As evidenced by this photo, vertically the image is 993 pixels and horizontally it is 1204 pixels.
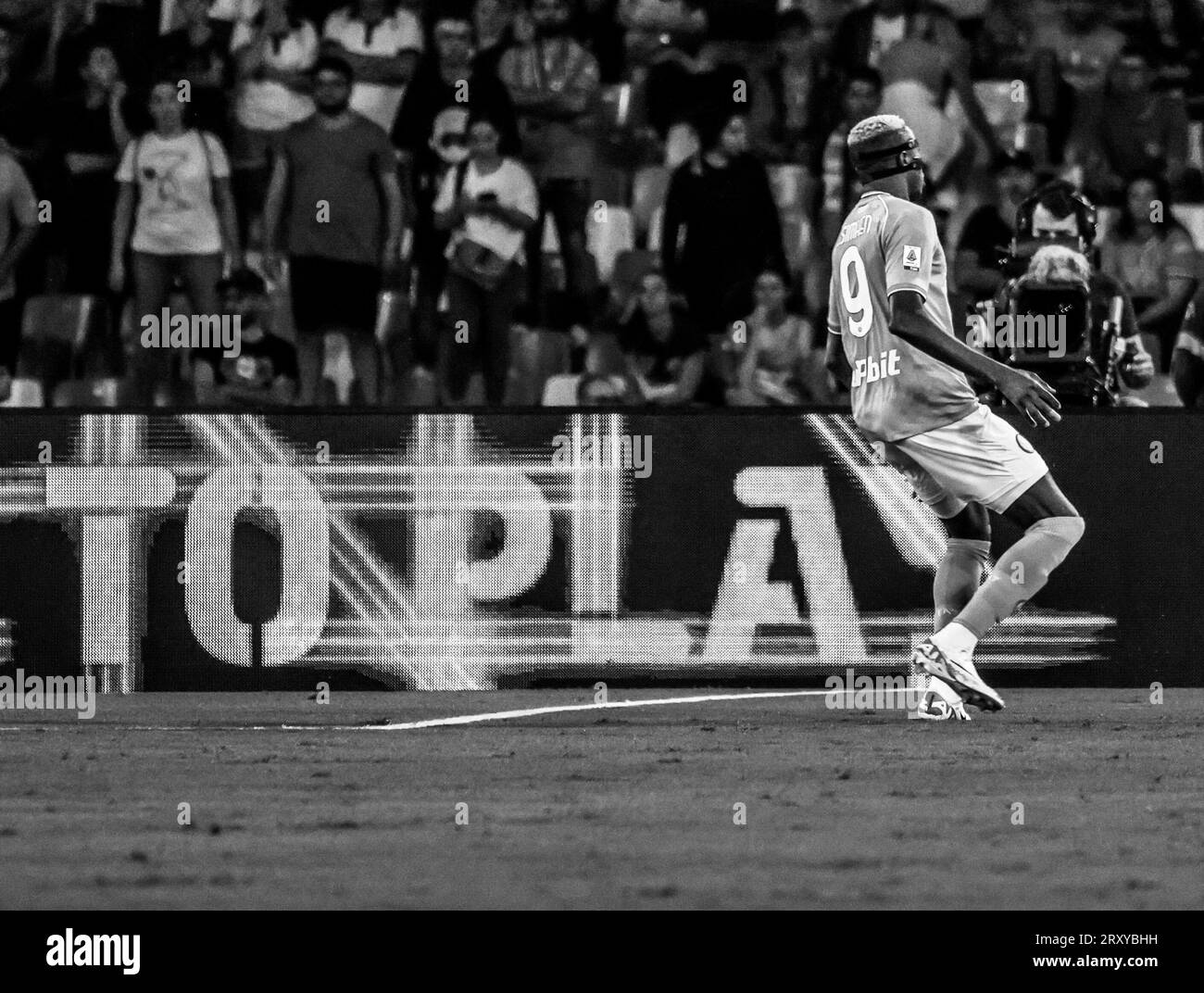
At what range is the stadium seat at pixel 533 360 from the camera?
11.2 metres

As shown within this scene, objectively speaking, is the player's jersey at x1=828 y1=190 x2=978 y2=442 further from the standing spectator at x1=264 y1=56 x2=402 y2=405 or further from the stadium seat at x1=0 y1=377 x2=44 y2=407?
the stadium seat at x1=0 y1=377 x2=44 y2=407

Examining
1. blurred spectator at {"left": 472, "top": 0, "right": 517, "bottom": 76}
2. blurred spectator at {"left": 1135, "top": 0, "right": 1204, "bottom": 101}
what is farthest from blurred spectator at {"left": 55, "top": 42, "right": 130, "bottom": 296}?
blurred spectator at {"left": 1135, "top": 0, "right": 1204, "bottom": 101}

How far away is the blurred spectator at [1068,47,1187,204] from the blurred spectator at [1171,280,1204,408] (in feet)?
2.79

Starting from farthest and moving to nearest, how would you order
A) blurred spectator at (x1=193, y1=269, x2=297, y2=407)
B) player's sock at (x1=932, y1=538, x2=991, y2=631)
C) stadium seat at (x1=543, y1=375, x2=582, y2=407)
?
stadium seat at (x1=543, y1=375, x2=582, y2=407) < blurred spectator at (x1=193, y1=269, x2=297, y2=407) < player's sock at (x1=932, y1=538, x2=991, y2=631)

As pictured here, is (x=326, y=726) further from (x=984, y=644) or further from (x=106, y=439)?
(x=984, y=644)

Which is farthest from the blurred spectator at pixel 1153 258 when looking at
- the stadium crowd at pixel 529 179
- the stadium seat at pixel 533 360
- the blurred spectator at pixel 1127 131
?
the stadium seat at pixel 533 360

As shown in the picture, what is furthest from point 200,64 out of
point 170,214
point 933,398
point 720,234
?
point 933,398

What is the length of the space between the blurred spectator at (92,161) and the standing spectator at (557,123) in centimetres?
215

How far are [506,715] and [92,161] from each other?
4789 mm

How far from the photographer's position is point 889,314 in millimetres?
7523

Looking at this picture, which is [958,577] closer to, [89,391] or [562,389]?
[562,389]

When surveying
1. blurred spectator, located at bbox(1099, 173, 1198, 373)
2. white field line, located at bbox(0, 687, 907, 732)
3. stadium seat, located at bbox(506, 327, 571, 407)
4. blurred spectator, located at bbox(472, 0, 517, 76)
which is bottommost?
white field line, located at bbox(0, 687, 907, 732)

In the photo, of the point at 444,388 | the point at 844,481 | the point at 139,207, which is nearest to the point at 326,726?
the point at 844,481

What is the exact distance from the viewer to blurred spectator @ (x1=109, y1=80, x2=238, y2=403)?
11.4 metres
